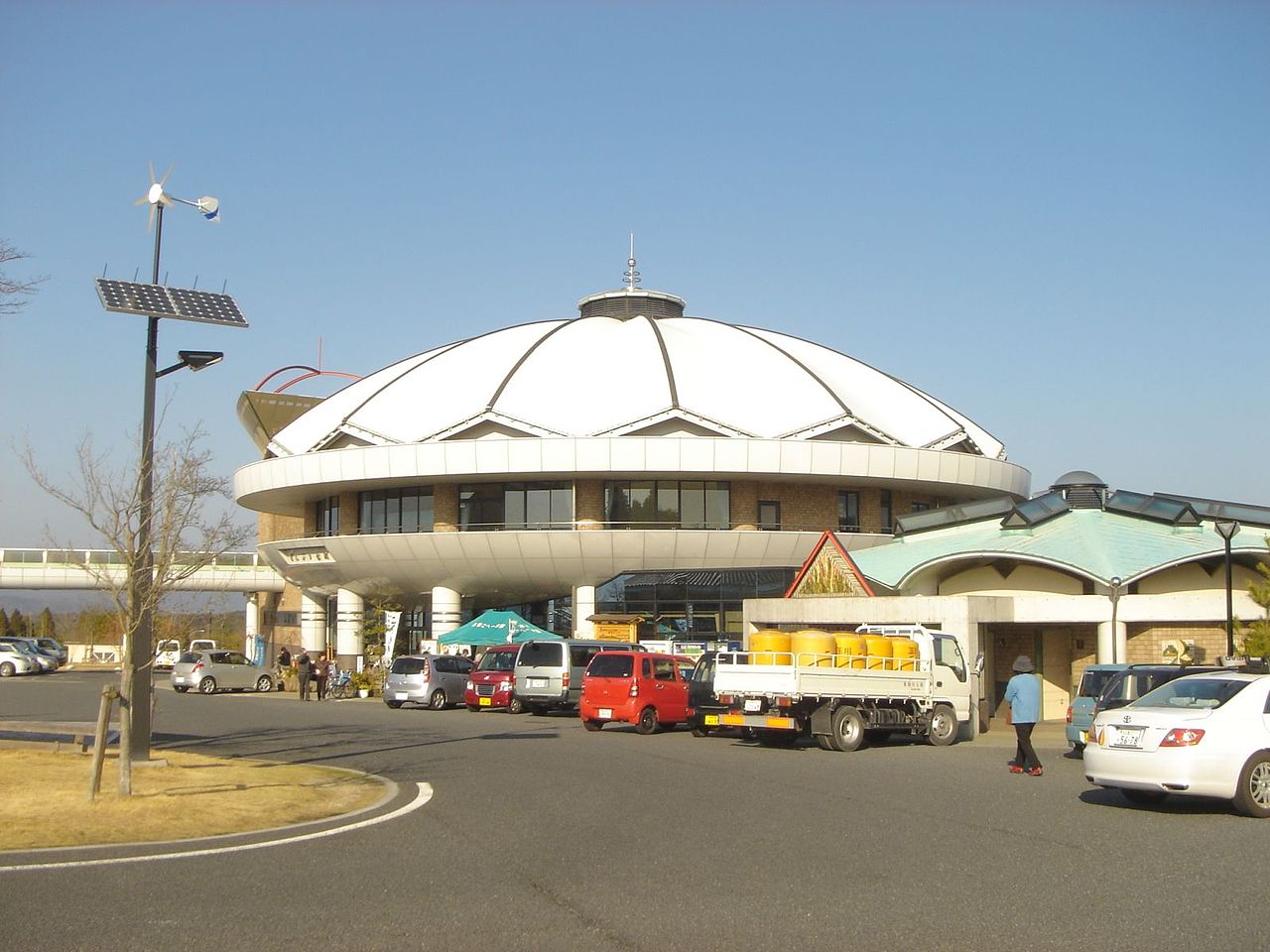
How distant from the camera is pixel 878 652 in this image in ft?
77.6

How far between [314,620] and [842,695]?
157ft

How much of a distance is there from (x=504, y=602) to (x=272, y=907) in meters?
52.8

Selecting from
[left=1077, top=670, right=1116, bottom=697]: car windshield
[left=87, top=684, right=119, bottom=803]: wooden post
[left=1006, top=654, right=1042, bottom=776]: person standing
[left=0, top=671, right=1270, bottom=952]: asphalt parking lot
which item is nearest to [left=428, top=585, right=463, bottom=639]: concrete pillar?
[left=1077, top=670, right=1116, bottom=697]: car windshield

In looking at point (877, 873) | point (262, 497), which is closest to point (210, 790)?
point (877, 873)

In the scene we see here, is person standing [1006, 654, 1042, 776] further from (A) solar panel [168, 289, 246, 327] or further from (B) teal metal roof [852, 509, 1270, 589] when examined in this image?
(B) teal metal roof [852, 509, 1270, 589]

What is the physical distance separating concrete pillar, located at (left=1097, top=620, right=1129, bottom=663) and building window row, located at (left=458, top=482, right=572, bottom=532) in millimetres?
25088

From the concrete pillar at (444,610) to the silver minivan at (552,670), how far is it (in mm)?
23158

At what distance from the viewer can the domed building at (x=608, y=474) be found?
51250mm

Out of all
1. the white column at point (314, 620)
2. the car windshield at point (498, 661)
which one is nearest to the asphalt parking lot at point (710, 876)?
the car windshield at point (498, 661)

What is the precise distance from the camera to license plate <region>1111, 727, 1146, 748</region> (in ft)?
44.3

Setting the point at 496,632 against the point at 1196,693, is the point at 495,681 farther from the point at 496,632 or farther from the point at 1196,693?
the point at 1196,693

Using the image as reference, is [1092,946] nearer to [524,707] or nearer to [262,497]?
[524,707]

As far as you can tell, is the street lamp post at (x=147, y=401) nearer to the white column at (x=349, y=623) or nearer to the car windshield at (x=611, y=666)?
the car windshield at (x=611, y=666)

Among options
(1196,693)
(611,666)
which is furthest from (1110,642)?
(1196,693)
